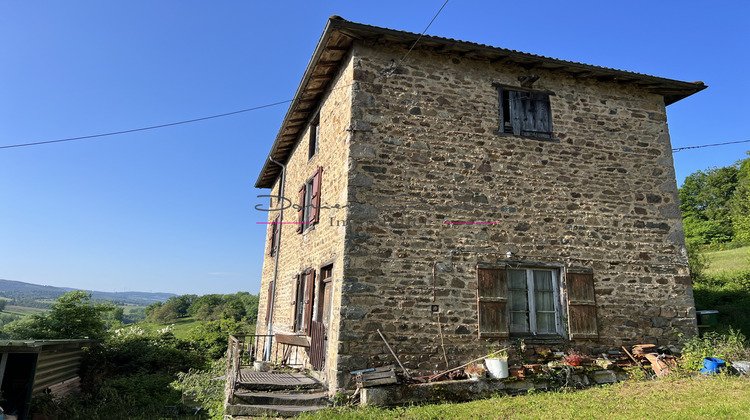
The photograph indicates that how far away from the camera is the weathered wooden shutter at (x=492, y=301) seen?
7281 mm

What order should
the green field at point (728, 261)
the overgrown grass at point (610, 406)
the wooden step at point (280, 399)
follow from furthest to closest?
the green field at point (728, 261) → the wooden step at point (280, 399) → the overgrown grass at point (610, 406)

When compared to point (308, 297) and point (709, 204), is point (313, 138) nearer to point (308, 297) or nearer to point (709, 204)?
point (308, 297)

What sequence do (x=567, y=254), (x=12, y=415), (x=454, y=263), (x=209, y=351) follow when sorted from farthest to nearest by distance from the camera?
(x=209, y=351), (x=12, y=415), (x=567, y=254), (x=454, y=263)

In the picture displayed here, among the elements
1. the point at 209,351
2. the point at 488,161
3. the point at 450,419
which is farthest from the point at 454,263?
the point at 209,351

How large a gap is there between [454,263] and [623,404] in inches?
120

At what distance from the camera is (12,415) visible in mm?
9281

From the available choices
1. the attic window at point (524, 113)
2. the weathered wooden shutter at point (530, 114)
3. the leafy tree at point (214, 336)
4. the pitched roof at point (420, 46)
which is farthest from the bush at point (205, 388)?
the weathered wooden shutter at point (530, 114)

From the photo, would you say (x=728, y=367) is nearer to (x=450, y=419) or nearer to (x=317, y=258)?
(x=450, y=419)

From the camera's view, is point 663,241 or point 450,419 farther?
point 663,241

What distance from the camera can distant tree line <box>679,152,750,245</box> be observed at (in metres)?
31.8

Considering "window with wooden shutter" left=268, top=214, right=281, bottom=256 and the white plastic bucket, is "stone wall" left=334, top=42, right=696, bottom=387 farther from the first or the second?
"window with wooden shutter" left=268, top=214, right=281, bottom=256

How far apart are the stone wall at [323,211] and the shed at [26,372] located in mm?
5509

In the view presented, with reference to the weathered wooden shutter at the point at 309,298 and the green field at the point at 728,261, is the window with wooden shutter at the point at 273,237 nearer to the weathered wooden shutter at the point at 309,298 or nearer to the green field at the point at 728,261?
the weathered wooden shutter at the point at 309,298

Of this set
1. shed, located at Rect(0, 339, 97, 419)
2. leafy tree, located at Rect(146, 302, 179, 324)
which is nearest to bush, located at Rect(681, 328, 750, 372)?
shed, located at Rect(0, 339, 97, 419)
